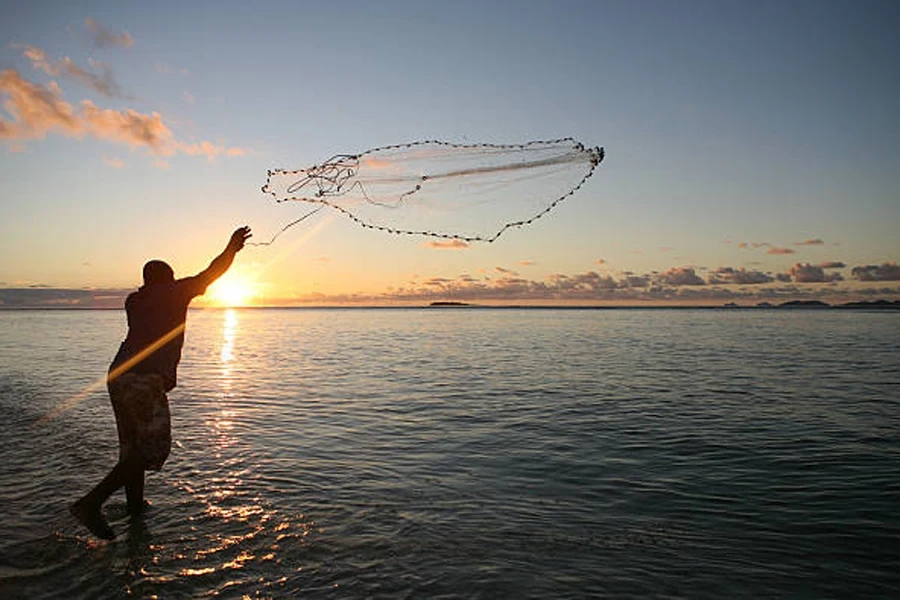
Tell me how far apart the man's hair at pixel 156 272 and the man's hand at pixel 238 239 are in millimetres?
982

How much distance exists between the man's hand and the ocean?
3.46 m

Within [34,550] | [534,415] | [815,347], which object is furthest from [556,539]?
[815,347]

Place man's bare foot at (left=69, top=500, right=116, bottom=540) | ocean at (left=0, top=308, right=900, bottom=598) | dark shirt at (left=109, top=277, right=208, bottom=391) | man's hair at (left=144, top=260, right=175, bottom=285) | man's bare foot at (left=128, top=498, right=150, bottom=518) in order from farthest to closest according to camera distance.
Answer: man's bare foot at (left=128, top=498, right=150, bottom=518), man's hair at (left=144, top=260, right=175, bottom=285), dark shirt at (left=109, top=277, right=208, bottom=391), man's bare foot at (left=69, top=500, right=116, bottom=540), ocean at (left=0, top=308, right=900, bottom=598)

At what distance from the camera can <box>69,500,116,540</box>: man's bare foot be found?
7.34 metres

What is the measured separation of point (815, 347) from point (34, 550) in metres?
45.5

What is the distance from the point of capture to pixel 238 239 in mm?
7609

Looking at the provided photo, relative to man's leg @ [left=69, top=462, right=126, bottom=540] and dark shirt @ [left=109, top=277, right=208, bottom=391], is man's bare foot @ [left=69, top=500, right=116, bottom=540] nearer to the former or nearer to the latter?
man's leg @ [left=69, top=462, right=126, bottom=540]

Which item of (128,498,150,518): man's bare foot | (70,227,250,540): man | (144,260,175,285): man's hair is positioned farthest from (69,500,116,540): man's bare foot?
(144,260,175,285): man's hair

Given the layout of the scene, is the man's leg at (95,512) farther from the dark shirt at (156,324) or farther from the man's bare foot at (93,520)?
the dark shirt at (156,324)

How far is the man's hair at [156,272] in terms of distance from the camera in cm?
769

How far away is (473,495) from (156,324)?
5.08 metres

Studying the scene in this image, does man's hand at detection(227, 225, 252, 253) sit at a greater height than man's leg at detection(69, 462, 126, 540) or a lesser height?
greater

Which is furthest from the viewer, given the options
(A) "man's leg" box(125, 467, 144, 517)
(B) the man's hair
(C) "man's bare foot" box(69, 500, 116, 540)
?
(A) "man's leg" box(125, 467, 144, 517)

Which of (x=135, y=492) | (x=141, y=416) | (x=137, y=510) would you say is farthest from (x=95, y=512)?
(x=141, y=416)
